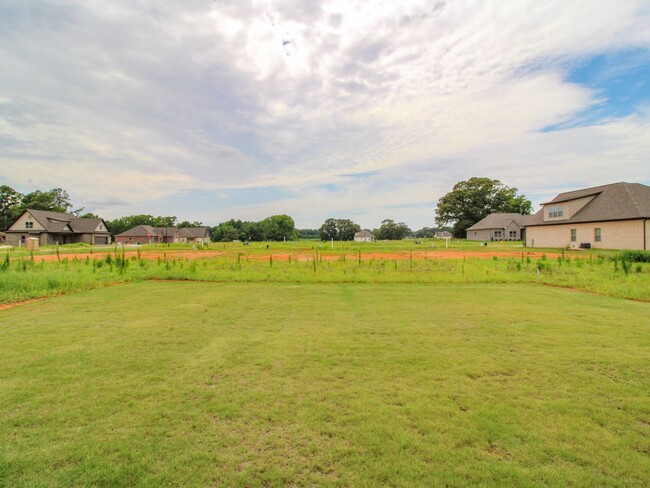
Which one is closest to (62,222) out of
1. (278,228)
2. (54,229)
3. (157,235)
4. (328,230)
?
(54,229)

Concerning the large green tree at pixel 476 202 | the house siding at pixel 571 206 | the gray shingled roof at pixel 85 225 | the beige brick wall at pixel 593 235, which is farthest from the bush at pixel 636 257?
the gray shingled roof at pixel 85 225

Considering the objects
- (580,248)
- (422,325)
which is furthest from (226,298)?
(580,248)

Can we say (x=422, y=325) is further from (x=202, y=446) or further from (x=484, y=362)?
(x=202, y=446)

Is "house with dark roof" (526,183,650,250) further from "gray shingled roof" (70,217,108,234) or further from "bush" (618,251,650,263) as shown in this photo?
"gray shingled roof" (70,217,108,234)

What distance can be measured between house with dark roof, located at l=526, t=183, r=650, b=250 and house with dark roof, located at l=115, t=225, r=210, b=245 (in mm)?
55775

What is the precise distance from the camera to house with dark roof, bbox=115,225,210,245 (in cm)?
6975

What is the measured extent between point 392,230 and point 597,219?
90.8 meters

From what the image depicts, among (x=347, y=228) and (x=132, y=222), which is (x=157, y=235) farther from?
(x=347, y=228)

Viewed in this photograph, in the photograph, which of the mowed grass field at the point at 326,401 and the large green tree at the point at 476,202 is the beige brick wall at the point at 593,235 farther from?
the large green tree at the point at 476,202

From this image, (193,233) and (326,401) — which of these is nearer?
(326,401)

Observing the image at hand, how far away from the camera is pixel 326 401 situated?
3.39 metres

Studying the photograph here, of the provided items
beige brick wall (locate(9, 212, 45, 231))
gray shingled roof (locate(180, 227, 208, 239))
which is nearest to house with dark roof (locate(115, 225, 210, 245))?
gray shingled roof (locate(180, 227, 208, 239))

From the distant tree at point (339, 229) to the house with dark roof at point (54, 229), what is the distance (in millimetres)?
78807

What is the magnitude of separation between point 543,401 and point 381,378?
1.66 m
